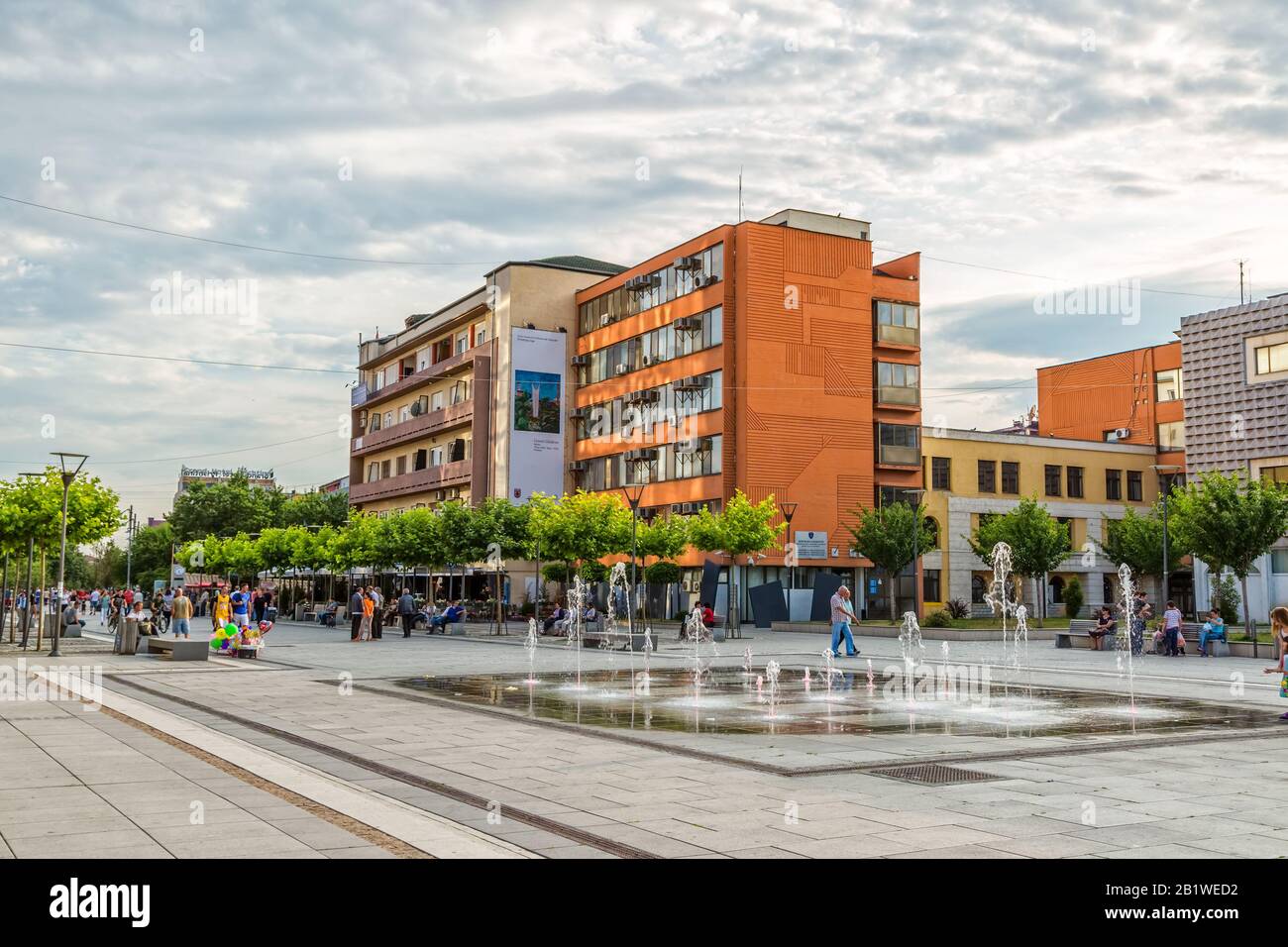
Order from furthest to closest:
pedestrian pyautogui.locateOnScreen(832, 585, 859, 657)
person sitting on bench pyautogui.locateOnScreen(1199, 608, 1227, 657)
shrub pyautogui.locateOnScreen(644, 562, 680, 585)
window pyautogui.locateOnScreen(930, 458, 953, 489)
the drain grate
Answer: window pyautogui.locateOnScreen(930, 458, 953, 489) → shrub pyautogui.locateOnScreen(644, 562, 680, 585) → person sitting on bench pyautogui.locateOnScreen(1199, 608, 1227, 657) → pedestrian pyautogui.locateOnScreen(832, 585, 859, 657) → the drain grate

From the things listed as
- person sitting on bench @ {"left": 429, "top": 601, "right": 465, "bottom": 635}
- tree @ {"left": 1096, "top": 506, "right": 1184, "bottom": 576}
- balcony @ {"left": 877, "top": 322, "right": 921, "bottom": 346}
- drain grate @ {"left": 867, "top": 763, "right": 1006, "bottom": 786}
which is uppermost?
balcony @ {"left": 877, "top": 322, "right": 921, "bottom": 346}

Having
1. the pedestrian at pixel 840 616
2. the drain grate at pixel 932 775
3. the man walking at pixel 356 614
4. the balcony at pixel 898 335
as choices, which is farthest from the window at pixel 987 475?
the drain grate at pixel 932 775

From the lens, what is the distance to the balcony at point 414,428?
230ft

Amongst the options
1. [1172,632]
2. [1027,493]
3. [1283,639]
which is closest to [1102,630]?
[1172,632]

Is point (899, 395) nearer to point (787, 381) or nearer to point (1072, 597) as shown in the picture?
point (787, 381)

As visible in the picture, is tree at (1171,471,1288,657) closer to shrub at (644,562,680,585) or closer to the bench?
shrub at (644,562,680,585)

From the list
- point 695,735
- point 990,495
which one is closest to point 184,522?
point 990,495

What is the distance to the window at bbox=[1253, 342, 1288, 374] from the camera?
38.8 meters

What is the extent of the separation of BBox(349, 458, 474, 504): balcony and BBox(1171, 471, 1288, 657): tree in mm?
43956

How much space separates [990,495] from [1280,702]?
4489cm

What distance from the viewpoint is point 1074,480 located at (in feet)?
209

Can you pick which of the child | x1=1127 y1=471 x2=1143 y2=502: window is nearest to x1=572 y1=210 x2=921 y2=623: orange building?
x1=1127 y1=471 x2=1143 y2=502: window

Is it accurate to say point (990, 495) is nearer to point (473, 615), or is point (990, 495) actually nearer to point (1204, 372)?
point (1204, 372)

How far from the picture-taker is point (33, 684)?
18.9 meters
